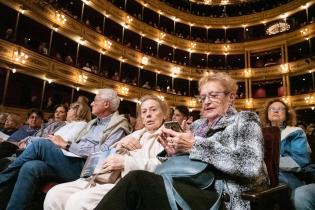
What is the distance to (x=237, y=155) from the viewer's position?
1.39 meters

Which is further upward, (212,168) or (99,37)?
(99,37)

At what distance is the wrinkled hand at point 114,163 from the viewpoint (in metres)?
1.77

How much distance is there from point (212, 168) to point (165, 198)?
0.34 metres

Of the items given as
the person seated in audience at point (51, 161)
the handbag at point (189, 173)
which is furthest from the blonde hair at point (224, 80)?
the person seated in audience at point (51, 161)

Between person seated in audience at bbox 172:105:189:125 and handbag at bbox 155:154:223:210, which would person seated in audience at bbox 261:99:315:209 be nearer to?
handbag at bbox 155:154:223:210

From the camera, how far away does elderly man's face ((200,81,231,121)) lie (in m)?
1.79

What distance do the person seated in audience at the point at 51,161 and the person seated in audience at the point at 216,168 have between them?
0.87m

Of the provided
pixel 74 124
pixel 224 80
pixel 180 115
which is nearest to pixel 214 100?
pixel 224 80

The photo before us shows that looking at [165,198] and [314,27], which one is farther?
[314,27]

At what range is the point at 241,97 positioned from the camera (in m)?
16.0

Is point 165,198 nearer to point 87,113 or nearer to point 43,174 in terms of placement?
point 43,174

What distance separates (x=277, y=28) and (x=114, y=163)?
655 inches

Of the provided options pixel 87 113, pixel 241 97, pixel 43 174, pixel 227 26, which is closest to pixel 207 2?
pixel 227 26

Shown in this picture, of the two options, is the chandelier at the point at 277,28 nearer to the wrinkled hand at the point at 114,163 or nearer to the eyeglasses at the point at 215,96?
the eyeglasses at the point at 215,96
